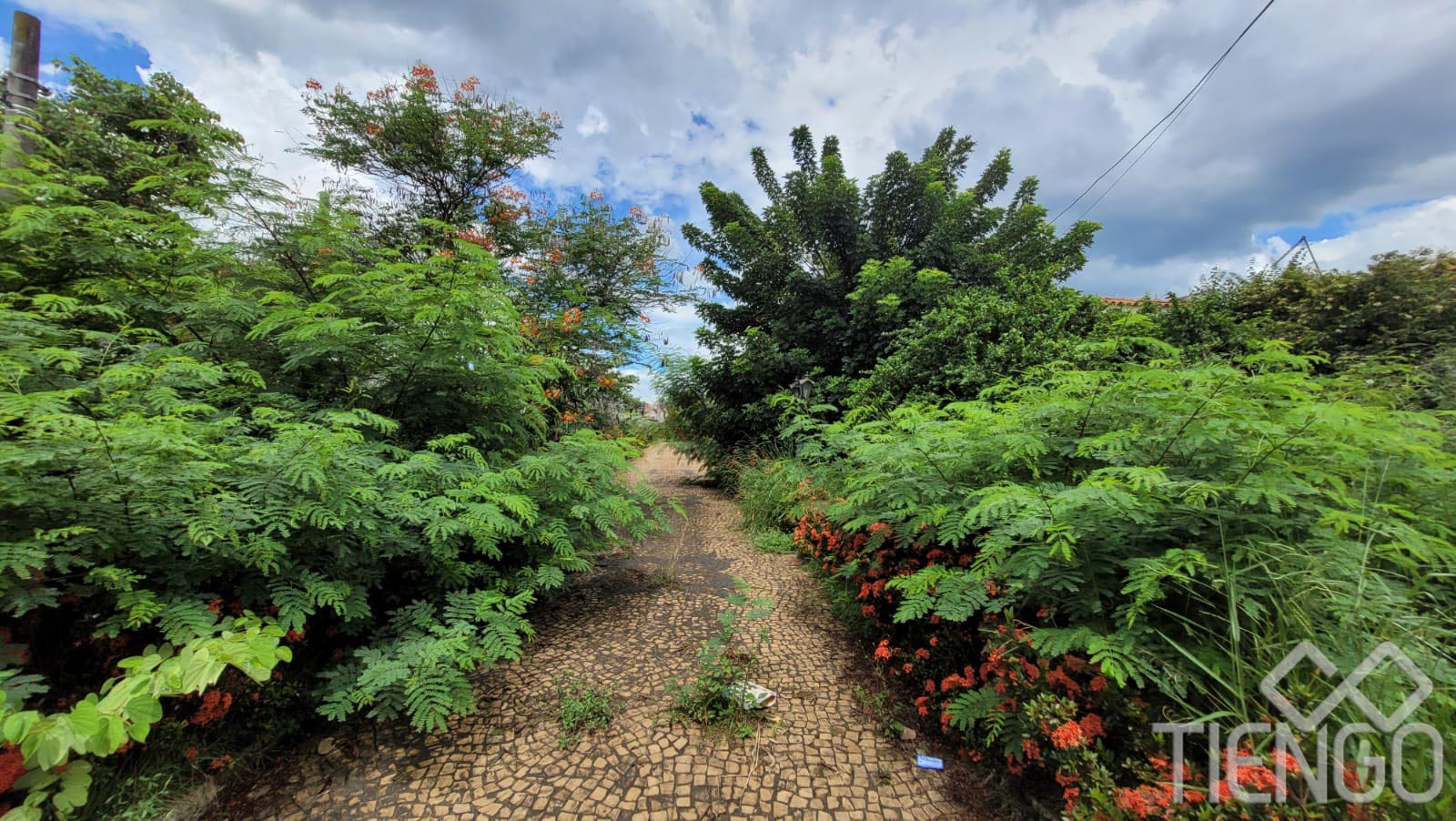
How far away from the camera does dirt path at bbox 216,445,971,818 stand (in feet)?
5.96

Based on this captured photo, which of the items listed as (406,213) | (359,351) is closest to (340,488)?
(359,351)

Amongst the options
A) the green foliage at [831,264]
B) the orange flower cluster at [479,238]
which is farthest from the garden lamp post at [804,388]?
the orange flower cluster at [479,238]

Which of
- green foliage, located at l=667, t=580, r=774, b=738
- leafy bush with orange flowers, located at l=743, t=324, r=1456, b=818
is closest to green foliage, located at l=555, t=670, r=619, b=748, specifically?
green foliage, located at l=667, t=580, r=774, b=738

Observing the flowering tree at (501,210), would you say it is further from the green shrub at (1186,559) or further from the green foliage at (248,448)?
the green shrub at (1186,559)

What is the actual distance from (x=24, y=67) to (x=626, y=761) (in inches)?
278

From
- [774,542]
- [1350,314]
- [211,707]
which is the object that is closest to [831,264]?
[774,542]

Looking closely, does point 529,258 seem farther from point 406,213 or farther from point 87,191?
point 87,191

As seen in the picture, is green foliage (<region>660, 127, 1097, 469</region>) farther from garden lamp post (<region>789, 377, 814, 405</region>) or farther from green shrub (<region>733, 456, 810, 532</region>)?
green shrub (<region>733, 456, 810, 532</region>)

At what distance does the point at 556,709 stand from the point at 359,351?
2593 mm

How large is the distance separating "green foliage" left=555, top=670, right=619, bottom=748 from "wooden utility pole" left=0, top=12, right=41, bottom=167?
19.2 ft

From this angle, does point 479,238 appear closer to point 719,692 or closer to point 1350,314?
point 719,692

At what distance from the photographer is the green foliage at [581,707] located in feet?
7.23

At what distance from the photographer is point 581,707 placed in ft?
7.57

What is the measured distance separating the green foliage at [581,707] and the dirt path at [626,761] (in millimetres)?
52
